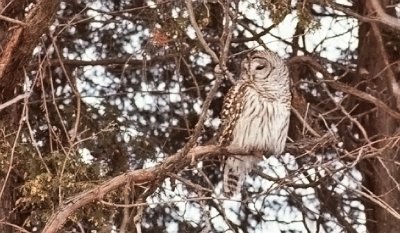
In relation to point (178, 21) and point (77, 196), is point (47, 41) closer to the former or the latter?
point (178, 21)

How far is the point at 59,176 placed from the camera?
160 inches

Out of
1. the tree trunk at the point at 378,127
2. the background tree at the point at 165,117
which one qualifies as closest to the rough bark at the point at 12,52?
the background tree at the point at 165,117

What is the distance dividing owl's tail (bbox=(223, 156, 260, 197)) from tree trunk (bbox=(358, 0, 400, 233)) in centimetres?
88

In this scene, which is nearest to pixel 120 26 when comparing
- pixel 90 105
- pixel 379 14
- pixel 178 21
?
pixel 90 105

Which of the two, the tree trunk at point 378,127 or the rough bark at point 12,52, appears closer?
the rough bark at point 12,52

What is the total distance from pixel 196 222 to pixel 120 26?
1207 mm

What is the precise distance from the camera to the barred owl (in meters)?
4.33

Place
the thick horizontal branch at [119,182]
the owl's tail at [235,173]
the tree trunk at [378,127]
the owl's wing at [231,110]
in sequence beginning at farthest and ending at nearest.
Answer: the tree trunk at [378,127]
the owl's tail at [235,173]
the owl's wing at [231,110]
the thick horizontal branch at [119,182]

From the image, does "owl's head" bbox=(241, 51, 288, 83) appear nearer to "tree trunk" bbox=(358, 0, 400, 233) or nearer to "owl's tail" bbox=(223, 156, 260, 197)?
"owl's tail" bbox=(223, 156, 260, 197)

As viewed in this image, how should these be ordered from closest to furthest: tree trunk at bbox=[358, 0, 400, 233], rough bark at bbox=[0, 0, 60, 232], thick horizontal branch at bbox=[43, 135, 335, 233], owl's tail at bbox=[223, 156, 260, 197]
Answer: thick horizontal branch at bbox=[43, 135, 335, 233] < rough bark at bbox=[0, 0, 60, 232] < owl's tail at bbox=[223, 156, 260, 197] < tree trunk at bbox=[358, 0, 400, 233]

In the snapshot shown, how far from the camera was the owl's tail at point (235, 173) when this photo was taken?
4516 mm

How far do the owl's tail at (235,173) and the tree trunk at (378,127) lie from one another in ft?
2.89

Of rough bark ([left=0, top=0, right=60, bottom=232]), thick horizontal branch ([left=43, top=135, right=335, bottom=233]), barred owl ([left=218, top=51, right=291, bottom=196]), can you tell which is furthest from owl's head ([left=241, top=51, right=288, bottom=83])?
Answer: rough bark ([left=0, top=0, right=60, bottom=232])

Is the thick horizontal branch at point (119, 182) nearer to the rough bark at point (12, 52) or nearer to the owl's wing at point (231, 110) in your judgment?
the rough bark at point (12, 52)
